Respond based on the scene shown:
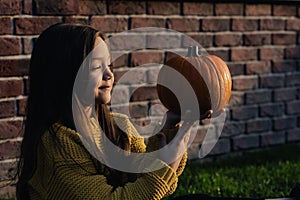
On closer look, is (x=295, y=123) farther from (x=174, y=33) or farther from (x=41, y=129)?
(x=41, y=129)

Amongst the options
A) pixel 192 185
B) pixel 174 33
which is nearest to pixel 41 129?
pixel 192 185

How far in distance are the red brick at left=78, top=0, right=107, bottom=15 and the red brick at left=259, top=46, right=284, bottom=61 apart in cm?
157

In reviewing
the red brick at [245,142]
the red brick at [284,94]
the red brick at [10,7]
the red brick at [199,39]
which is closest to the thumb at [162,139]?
the red brick at [10,7]

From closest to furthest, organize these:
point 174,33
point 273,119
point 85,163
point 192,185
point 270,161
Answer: point 85,163 → point 192,185 → point 174,33 → point 270,161 → point 273,119

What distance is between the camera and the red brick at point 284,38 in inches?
211

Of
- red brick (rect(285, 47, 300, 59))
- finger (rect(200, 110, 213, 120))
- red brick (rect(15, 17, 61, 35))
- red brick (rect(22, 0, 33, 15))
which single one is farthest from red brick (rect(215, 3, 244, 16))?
finger (rect(200, 110, 213, 120))

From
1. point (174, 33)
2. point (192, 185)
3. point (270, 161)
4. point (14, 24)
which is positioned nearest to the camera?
point (14, 24)

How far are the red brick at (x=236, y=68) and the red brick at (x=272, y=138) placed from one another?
2.00 feet

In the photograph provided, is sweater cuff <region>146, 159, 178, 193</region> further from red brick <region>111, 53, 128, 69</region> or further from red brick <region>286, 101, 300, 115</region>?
red brick <region>286, 101, 300, 115</region>

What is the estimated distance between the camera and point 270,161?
16.5 feet

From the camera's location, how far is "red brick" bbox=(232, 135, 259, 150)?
5.19 m

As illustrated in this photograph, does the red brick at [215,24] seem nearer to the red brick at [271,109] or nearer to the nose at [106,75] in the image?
the red brick at [271,109]

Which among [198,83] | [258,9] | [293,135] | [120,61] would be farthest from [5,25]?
[293,135]

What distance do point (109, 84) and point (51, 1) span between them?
152 cm
